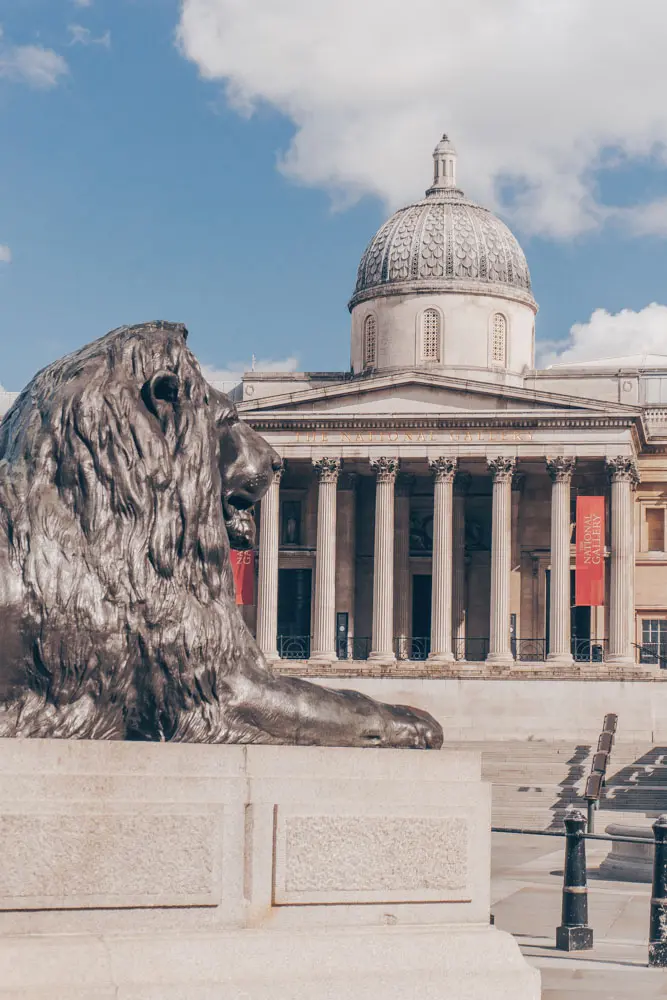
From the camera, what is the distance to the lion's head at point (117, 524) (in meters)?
8.11

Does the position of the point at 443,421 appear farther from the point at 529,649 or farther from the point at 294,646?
the point at 294,646

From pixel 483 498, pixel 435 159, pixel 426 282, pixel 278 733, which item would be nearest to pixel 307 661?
pixel 483 498

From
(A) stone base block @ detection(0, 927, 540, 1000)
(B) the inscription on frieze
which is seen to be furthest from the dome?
(A) stone base block @ detection(0, 927, 540, 1000)

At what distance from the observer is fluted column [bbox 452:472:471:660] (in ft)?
202

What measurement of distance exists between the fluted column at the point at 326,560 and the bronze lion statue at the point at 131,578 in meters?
50.3

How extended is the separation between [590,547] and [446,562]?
5.08 metres

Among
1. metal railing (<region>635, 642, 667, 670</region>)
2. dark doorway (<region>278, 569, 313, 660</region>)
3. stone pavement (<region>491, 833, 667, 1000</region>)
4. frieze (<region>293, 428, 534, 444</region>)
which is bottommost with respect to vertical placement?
stone pavement (<region>491, 833, 667, 1000</region>)

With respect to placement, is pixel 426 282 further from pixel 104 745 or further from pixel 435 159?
pixel 104 745

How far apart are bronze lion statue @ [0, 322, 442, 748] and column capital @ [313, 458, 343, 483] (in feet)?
166

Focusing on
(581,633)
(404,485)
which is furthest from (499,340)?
(581,633)

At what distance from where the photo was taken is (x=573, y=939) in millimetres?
13500

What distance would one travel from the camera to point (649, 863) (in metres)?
21.7

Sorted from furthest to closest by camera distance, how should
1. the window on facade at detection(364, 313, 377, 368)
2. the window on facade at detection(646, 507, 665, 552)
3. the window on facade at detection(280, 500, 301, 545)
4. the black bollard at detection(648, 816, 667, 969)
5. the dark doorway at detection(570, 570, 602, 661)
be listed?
the window on facade at detection(364, 313, 377, 368) → the window on facade at detection(646, 507, 665, 552) → the window on facade at detection(280, 500, 301, 545) → the dark doorway at detection(570, 570, 602, 661) → the black bollard at detection(648, 816, 667, 969)

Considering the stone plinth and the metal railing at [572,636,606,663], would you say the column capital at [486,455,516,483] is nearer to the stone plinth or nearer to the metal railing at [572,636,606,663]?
the metal railing at [572,636,606,663]
